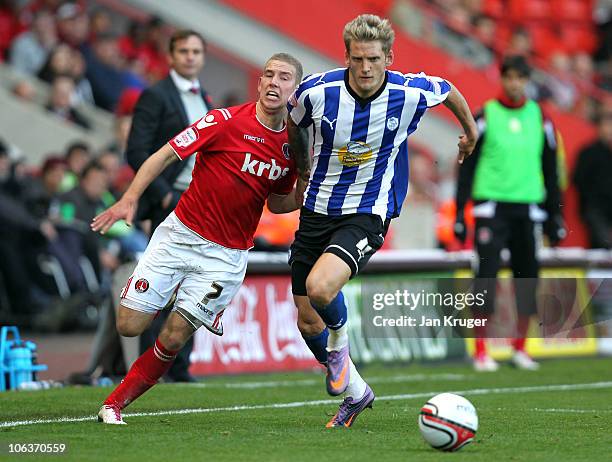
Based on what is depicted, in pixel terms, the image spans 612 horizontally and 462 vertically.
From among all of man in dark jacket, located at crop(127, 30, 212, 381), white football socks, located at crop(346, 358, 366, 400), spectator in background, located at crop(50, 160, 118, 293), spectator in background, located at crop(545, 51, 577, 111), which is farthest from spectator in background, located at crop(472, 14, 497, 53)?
white football socks, located at crop(346, 358, 366, 400)

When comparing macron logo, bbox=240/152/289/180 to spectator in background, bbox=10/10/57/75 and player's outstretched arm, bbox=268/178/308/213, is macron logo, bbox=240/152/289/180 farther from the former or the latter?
spectator in background, bbox=10/10/57/75

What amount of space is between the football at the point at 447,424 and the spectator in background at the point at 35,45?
11337mm

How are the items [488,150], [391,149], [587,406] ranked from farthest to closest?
[488,150] < [587,406] < [391,149]

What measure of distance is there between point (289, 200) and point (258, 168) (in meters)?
0.30

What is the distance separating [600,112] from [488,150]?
10.3 metres

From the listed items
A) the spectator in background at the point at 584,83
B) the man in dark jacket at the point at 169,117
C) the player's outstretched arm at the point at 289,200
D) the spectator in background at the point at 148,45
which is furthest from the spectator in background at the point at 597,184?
the player's outstretched arm at the point at 289,200

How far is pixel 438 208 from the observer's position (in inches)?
664

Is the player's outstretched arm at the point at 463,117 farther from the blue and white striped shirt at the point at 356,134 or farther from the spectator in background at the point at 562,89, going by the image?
the spectator in background at the point at 562,89

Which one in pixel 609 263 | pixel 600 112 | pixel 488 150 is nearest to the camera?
pixel 488 150

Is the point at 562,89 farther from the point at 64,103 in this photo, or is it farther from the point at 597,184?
the point at 64,103

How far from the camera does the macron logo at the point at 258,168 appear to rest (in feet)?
24.2

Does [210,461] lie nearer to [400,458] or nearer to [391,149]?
[400,458]

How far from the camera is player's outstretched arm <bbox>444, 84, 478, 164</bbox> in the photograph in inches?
295

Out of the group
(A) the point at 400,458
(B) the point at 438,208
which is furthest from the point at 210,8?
(A) the point at 400,458
